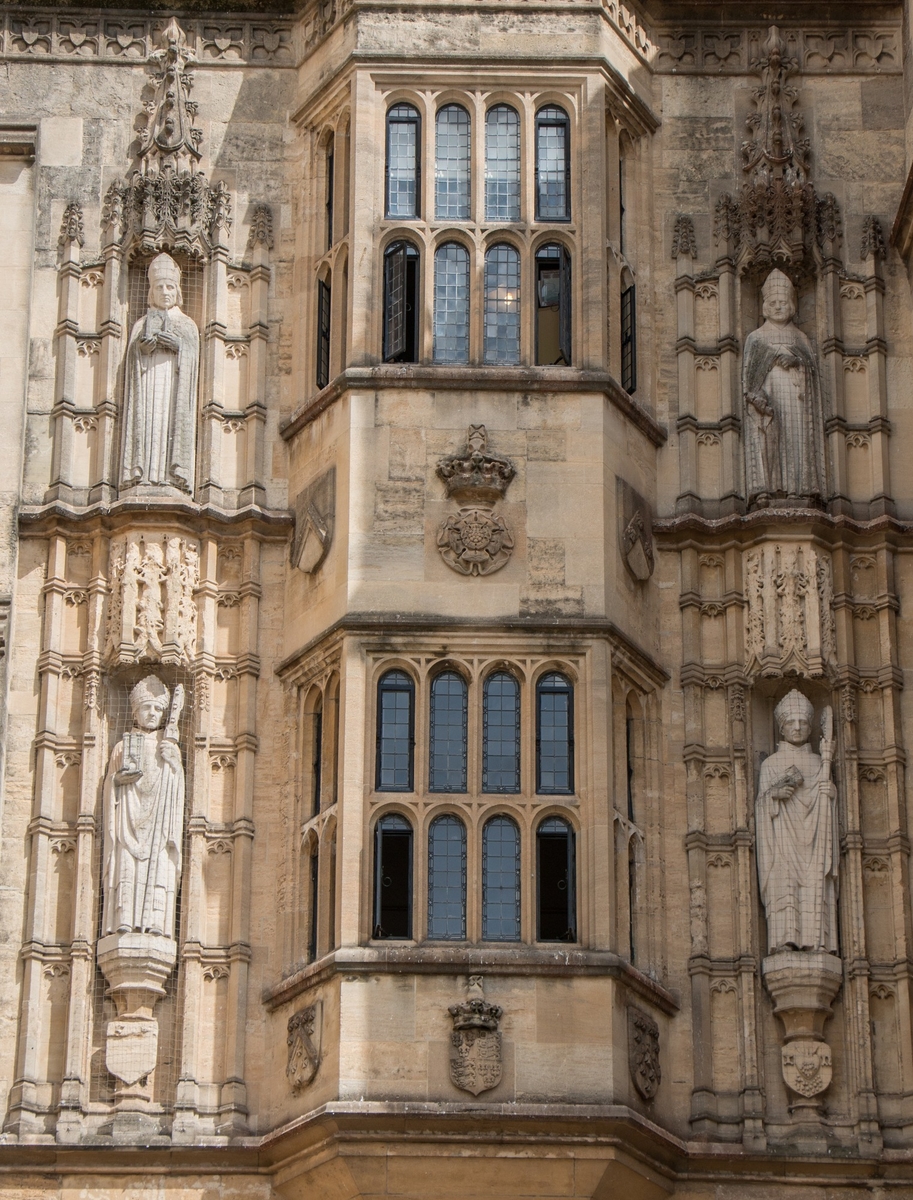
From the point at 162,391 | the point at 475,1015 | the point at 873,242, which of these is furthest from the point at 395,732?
the point at 873,242

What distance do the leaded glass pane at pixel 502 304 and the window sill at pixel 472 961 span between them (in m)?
5.25

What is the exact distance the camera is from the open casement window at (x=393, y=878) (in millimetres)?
23312

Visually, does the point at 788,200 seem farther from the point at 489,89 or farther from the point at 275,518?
the point at 275,518

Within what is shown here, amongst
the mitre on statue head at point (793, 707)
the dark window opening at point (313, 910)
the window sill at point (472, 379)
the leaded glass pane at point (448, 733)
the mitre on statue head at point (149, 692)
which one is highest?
the window sill at point (472, 379)

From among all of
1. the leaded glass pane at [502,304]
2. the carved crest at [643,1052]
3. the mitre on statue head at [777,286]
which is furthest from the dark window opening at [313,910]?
the mitre on statue head at [777,286]

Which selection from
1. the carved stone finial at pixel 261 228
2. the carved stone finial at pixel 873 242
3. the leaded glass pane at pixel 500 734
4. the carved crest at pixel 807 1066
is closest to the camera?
the carved crest at pixel 807 1066

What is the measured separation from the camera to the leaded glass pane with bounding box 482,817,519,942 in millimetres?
23359

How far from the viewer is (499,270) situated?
2566cm

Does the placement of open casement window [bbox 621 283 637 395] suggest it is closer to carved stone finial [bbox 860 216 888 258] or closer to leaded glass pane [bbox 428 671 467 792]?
carved stone finial [bbox 860 216 888 258]

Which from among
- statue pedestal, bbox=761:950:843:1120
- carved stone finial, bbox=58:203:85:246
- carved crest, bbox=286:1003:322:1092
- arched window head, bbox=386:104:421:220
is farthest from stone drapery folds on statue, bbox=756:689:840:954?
carved stone finial, bbox=58:203:85:246

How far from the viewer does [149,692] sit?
971 inches

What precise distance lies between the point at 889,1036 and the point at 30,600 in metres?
8.04

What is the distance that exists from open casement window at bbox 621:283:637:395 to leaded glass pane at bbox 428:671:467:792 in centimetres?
335

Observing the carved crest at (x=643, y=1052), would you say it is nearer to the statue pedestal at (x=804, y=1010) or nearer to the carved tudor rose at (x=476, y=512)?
the statue pedestal at (x=804, y=1010)
